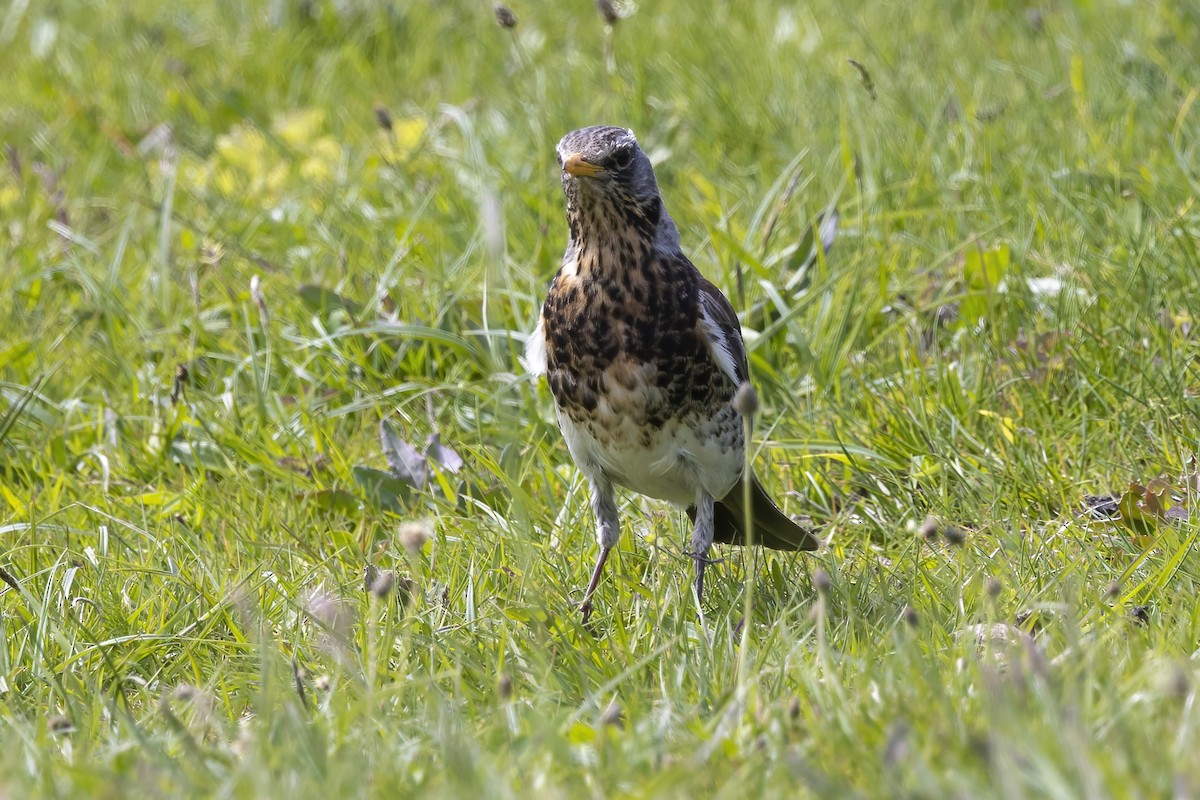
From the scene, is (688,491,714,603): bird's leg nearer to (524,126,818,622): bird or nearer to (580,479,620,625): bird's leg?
(524,126,818,622): bird

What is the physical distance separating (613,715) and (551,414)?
2.13m

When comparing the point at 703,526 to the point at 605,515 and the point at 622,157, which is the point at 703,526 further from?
the point at 622,157

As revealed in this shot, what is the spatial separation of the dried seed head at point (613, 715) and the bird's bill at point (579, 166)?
4.76 feet

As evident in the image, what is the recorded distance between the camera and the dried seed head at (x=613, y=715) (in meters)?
2.86

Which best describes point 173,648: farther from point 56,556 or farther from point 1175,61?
point 1175,61

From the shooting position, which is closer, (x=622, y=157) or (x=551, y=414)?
(x=622, y=157)

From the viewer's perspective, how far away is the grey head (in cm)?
388

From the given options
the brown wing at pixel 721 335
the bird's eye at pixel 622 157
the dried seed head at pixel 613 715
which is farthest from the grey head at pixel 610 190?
the dried seed head at pixel 613 715

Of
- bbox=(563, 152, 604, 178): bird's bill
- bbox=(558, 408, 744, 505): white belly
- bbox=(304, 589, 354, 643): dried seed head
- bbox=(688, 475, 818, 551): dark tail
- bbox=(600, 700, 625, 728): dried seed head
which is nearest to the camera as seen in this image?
bbox=(600, 700, 625, 728): dried seed head

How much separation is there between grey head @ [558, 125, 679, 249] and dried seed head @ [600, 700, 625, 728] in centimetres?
144

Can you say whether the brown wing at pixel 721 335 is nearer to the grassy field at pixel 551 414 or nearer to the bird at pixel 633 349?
the bird at pixel 633 349

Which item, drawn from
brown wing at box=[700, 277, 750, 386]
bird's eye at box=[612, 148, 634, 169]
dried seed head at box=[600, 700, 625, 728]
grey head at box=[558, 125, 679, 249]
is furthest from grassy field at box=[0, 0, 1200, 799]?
bird's eye at box=[612, 148, 634, 169]

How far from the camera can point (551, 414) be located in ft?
16.1

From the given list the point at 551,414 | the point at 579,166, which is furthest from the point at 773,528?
the point at 579,166
